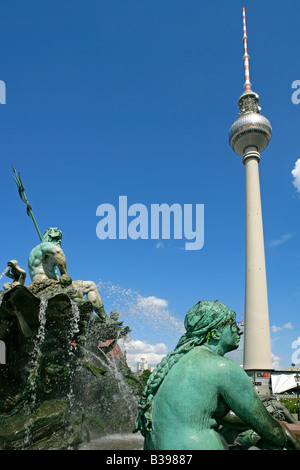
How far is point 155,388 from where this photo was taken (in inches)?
82.8

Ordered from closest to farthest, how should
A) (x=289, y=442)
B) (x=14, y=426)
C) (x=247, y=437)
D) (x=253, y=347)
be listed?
(x=289, y=442) → (x=247, y=437) → (x=14, y=426) → (x=253, y=347)

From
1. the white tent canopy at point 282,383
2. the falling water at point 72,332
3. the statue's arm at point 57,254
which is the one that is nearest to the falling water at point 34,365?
the falling water at point 72,332

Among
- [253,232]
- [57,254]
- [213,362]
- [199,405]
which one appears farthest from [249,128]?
[199,405]

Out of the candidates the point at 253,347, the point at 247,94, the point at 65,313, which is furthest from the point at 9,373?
the point at 247,94

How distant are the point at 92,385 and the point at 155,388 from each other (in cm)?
717

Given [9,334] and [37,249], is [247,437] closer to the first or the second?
[9,334]

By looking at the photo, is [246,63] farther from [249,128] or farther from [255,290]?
[255,290]

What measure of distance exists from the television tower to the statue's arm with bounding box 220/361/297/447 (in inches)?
1485

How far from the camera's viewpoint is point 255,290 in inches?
1527

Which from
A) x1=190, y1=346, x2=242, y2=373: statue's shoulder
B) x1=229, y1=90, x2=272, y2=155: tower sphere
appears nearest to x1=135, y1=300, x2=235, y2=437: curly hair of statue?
x1=190, y1=346, x2=242, y2=373: statue's shoulder

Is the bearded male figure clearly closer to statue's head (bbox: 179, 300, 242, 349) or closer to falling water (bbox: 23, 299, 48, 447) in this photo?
falling water (bbox: 23, 299, 48, 447)

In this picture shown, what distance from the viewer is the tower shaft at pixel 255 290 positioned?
37000 millimetres

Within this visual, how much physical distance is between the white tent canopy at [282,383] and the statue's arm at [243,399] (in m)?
40.1

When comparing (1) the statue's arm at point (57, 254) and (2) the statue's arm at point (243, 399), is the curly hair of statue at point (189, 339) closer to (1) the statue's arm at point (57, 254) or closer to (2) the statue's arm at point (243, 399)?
(2) the statue's arm at point (243, 399)
